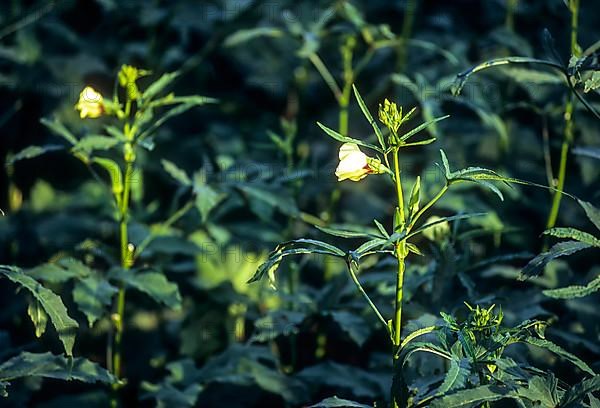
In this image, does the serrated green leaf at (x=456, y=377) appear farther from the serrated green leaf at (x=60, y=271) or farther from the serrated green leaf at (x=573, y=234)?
the serrated green leaf at (x=60, y=271)

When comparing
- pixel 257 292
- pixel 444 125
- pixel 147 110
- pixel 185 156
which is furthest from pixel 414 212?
pixel 185 156

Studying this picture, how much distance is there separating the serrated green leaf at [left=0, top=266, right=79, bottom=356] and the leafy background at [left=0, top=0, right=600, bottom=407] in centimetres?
23

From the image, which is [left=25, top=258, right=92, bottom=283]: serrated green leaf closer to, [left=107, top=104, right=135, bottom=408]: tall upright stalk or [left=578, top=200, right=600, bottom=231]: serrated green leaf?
[left=107, top=104, right=135, bottom=408]: tall upright stalk

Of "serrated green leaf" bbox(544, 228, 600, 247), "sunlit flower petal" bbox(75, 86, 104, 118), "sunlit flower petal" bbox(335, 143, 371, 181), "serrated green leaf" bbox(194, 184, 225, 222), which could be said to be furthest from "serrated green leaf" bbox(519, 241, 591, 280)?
"sunlit flower petal" bbox(75, 86, 104, 118)

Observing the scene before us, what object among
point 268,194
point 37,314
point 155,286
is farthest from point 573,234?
point 37,314

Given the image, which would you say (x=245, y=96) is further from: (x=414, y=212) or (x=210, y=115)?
(x=414, y=212)

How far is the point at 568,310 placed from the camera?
7.91 feet

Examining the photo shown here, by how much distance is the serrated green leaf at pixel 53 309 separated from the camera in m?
1.74

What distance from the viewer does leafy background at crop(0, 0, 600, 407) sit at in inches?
90.2

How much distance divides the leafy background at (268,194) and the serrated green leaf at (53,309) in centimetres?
23

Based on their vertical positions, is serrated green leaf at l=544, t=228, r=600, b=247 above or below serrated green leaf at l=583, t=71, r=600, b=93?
below

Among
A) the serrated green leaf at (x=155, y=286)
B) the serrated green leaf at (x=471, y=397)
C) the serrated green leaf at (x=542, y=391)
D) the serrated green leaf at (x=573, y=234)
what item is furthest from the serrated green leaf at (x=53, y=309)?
the serrated green leaf at (x=573, y=234)

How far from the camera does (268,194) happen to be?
239cm

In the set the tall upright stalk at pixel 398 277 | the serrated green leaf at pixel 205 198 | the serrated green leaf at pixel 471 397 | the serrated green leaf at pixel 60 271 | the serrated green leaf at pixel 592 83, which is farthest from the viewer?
the serrated green leaf at pixel 205 198
